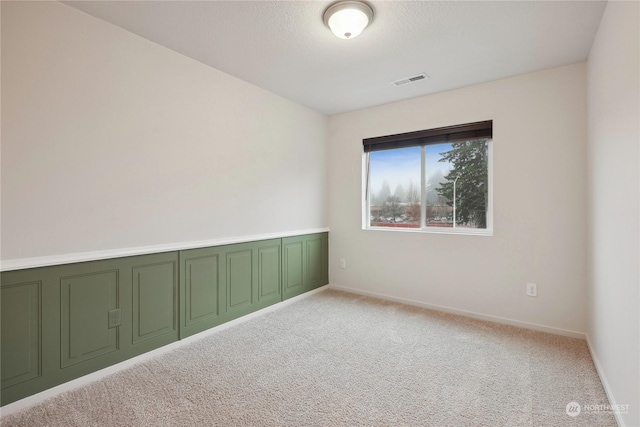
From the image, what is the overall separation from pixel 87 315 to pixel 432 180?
353cm

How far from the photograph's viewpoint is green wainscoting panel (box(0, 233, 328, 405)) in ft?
5.90

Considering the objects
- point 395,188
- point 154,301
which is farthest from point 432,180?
point 154,301

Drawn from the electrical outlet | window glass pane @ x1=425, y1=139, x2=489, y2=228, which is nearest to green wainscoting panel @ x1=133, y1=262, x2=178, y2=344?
the electrical outlet

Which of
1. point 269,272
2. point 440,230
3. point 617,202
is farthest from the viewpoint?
point 440,230

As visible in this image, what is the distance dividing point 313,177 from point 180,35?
223 cm

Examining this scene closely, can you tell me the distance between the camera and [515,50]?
2.51 meters

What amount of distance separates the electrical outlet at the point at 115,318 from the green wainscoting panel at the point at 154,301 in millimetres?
105

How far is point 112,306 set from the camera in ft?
7.14

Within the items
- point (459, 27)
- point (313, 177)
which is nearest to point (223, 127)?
point (313, 177)

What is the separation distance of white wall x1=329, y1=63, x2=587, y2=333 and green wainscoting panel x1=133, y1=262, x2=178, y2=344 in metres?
2.45

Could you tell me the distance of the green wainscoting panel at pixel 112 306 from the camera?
1.80m

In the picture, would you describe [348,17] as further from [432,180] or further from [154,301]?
[154,301]

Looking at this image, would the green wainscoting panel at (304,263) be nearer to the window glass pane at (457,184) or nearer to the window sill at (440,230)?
the window sill at (440,230)

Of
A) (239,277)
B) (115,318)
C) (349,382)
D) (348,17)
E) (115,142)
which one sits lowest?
(349,382)
